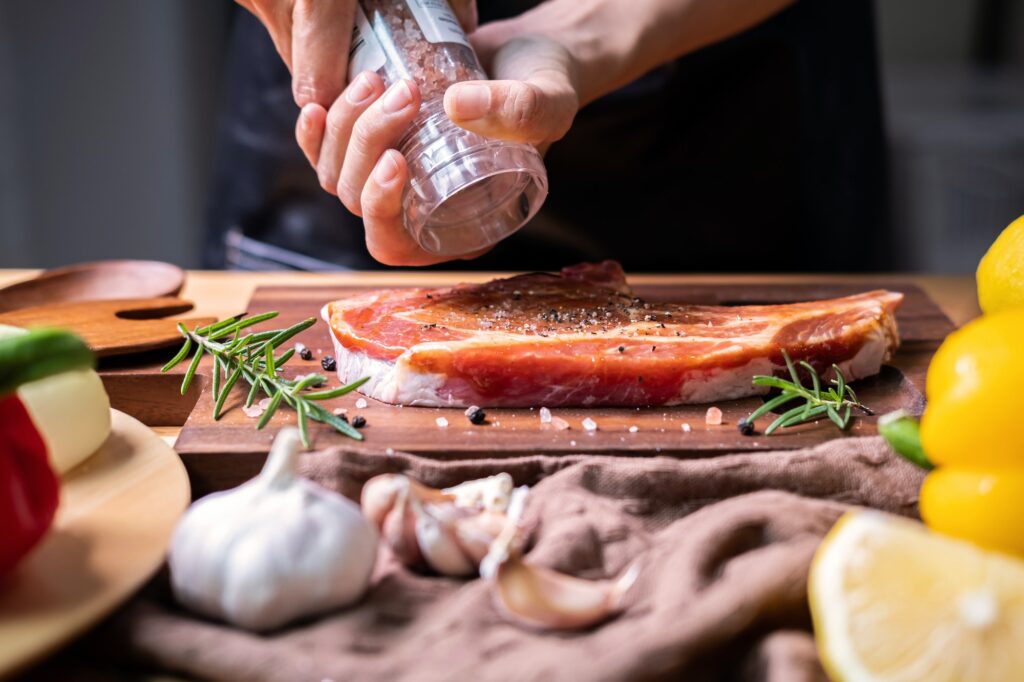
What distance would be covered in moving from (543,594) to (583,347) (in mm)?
659

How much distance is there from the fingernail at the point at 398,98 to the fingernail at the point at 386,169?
10 centimetres

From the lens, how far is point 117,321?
6.72 feet

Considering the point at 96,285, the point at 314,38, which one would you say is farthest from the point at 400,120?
the point at 96,285


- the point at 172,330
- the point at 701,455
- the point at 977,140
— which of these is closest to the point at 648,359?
the point at 701,455

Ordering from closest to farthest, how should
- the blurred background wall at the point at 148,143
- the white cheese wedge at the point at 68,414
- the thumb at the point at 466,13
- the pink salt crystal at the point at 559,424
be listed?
the white cheese wedge at the point at 68,414
the pink salt crystal at the point at 559,424
the thumb at the point at 466,13
the blurred background wall at the point at 148,143

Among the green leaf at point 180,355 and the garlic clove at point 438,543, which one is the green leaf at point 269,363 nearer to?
the green leaf at point 180,355

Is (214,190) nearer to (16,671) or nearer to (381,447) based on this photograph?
(381,447)

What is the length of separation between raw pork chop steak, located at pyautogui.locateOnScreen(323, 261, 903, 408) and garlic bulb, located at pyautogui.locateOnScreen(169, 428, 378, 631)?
59cm

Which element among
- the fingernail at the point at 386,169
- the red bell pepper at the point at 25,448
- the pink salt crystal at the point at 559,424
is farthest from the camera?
the fingernail at the point at 386,169

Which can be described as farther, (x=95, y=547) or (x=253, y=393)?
(x=253, y=393)

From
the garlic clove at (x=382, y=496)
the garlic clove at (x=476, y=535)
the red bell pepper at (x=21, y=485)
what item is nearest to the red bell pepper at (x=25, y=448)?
the red bell pepper at (x=21, y=485)

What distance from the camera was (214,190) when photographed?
301cm

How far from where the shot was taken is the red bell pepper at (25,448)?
3.43 ft

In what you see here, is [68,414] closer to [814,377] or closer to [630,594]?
[630,594]
